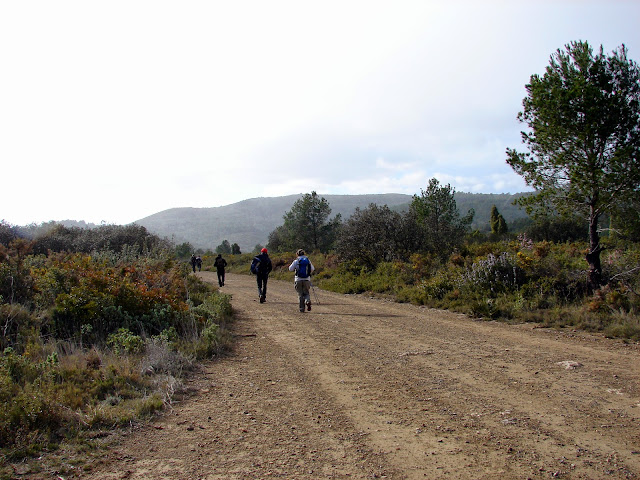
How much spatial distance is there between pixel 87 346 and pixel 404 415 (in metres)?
6.19

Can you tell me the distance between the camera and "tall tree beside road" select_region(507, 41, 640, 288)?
35.0 ft

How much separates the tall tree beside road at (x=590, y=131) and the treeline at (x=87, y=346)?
9415 mm

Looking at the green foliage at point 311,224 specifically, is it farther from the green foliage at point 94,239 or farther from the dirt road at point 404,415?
the dirt road at point 404,415

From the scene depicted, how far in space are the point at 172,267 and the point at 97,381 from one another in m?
10.3

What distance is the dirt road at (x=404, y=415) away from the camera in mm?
3670

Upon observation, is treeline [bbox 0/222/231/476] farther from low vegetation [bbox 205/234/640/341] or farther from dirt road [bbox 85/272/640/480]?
low vegetation [bbox 205/234/640/341]

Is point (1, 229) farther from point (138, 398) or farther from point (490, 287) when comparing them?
point (490, 287)

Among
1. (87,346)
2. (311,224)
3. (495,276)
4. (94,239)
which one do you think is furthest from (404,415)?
(311,224)

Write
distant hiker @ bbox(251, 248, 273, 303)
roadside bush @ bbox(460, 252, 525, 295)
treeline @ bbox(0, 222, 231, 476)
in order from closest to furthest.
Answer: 1. treeline @ bbox(0, 222, 231, 476)
2. roadside bush @ bbox(460, 252, 525, 295)
3. distant hiker @ bbox(251, 248, 273, 303)

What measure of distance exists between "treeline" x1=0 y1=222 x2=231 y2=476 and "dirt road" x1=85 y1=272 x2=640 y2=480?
61 cm

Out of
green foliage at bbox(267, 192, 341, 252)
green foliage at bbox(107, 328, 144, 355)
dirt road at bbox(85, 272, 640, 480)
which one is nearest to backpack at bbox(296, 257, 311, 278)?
dirt road at bbox(85, 272, 640, 480)

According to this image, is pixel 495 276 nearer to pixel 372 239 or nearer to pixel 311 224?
pixel 372 239

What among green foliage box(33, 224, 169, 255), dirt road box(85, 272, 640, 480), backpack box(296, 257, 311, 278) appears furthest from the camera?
green foliage box(33, 224, 169, 255)

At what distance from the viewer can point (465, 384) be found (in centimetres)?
576
